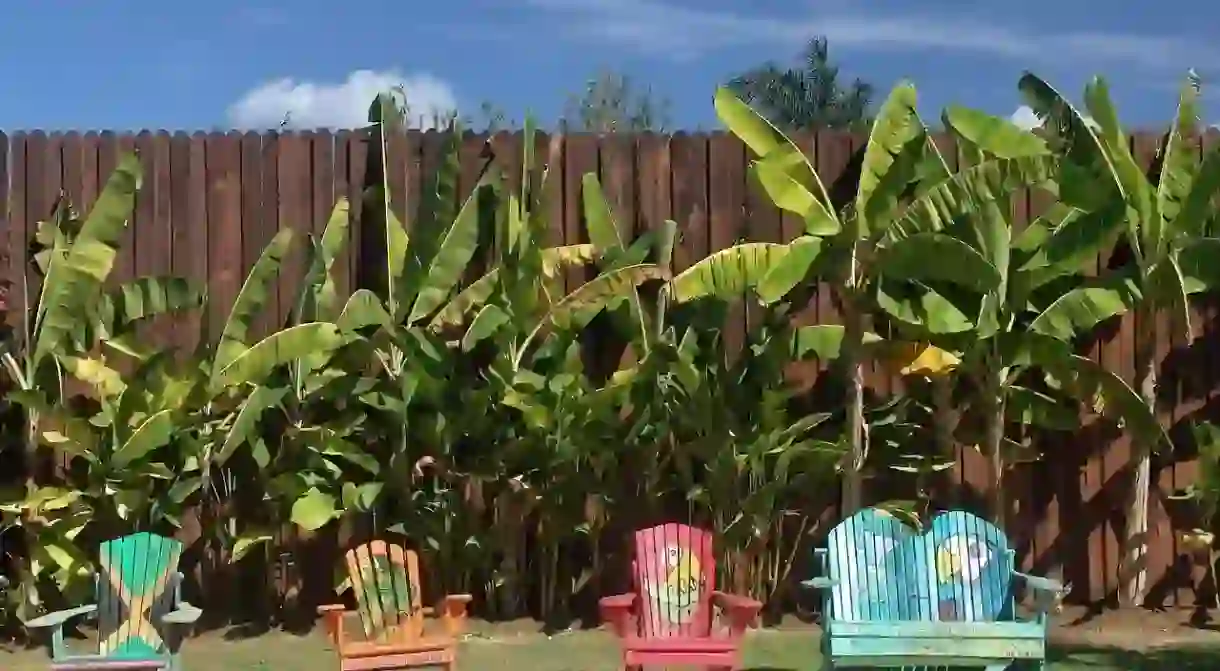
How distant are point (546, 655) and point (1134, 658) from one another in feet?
10.4

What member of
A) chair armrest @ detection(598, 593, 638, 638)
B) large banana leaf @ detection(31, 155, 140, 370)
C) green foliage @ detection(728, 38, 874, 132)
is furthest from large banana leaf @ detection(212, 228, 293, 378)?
green foliage @ detection(728, 38, 874, 132)

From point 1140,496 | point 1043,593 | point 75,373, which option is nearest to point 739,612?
point 1043,593

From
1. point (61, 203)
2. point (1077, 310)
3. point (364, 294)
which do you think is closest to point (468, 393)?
point (364, 294)

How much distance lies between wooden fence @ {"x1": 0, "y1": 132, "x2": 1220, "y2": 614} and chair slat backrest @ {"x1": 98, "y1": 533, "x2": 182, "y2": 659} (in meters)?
2.06

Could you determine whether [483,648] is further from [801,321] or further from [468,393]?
[801,321]

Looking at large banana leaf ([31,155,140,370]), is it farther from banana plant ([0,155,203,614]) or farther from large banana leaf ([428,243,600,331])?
large banana leaf ([428,243,600,331])

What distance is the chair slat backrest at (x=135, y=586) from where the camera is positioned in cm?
739

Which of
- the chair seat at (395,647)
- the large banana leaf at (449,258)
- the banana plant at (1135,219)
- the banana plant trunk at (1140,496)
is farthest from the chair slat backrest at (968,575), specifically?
the large banana leaf at (449,258)

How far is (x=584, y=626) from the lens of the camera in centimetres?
924

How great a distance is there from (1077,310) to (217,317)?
4.97 meters

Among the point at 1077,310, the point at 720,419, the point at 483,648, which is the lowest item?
the point at 483,648

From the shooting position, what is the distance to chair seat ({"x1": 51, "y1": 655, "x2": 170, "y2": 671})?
670 cm

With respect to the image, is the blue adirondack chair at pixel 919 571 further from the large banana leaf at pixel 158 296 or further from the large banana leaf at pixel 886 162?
the large banana leaf at pixel 158 296

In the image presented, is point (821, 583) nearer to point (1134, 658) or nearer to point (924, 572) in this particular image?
point (924, 572)
